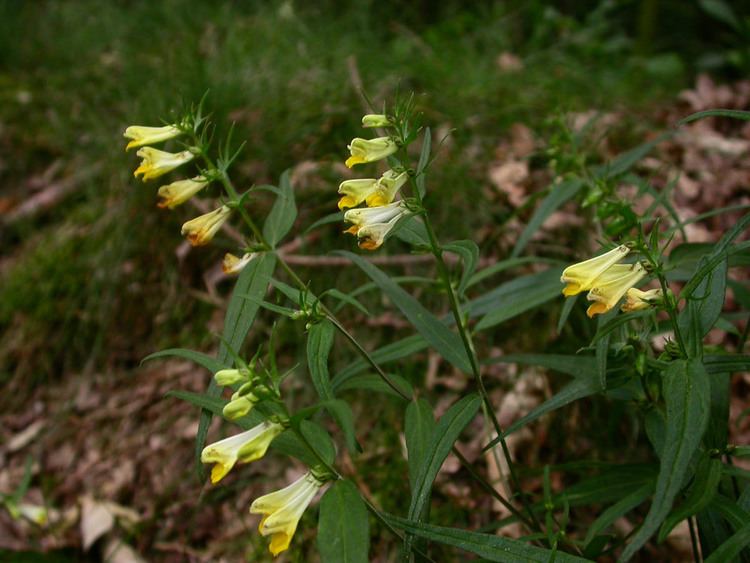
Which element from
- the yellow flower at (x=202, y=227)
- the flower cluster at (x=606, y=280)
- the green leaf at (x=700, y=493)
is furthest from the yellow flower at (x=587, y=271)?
the yellow flower at (x=202, y=227)

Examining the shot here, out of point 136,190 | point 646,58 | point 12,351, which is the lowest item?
point 646,58

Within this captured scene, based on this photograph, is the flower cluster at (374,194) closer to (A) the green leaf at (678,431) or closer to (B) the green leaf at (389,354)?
(B) the green leaf at (389,354)

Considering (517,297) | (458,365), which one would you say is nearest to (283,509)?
(458,365)

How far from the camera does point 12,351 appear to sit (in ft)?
10.9

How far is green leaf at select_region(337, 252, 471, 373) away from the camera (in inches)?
63.2

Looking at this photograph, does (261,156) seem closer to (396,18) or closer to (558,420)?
(558,420)

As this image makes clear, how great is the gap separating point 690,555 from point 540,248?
1198 millimetres

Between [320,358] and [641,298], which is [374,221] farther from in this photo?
[641,298]

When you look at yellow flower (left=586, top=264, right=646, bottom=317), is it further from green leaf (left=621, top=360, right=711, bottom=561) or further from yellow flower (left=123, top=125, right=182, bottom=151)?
yellow flower (left=123, top=125, right=182, bottom=151)

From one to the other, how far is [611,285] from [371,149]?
50 cm

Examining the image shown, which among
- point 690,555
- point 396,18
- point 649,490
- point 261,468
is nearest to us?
point 649,490

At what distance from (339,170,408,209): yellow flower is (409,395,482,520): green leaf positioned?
1.40 ft

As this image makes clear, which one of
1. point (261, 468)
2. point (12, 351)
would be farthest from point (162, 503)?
point (12, 351)

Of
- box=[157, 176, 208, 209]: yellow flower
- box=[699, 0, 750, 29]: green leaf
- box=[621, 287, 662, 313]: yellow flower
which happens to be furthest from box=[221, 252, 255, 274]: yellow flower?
box=[699, 0, 750, 29]: green leaf
